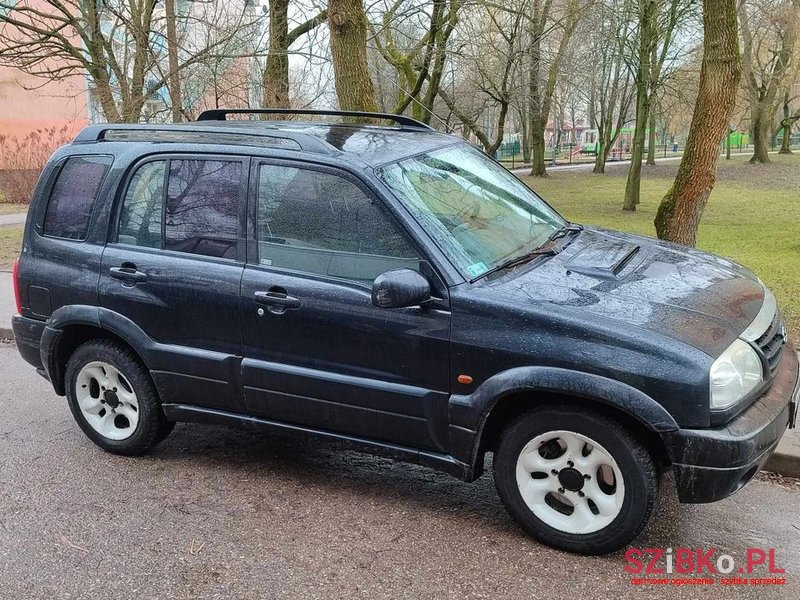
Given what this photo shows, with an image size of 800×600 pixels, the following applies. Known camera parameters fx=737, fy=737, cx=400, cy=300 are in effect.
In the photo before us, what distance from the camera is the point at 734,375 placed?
9.93 feet

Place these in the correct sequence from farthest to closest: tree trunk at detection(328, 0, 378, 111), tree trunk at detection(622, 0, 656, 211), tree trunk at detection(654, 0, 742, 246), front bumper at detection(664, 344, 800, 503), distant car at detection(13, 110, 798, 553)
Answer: tree trunk at detection(622, 0, 656, 211), tree trunk at detection(328, 0, 378, 111), tree trunk at detection(654, 0, 742, 246), distant car at detection(13, 110, 798, 553), front bumper at detection(664, 344, 800, 503)

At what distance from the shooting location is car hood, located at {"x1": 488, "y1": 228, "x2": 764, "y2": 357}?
3117mm

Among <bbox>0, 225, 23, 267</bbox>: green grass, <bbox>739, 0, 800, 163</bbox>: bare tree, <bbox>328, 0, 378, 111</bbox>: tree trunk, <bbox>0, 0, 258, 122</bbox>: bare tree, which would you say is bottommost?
<bbox>0, 225, 23, 267</bbox>: green grass

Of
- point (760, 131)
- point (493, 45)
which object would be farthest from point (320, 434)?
point (760, 131)

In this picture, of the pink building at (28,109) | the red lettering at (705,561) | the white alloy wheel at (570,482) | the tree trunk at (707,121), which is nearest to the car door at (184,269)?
the white alloy wheel at (570,482)

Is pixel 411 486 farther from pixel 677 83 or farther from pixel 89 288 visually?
pixel 677 83

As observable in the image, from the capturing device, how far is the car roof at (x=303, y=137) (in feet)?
12.5

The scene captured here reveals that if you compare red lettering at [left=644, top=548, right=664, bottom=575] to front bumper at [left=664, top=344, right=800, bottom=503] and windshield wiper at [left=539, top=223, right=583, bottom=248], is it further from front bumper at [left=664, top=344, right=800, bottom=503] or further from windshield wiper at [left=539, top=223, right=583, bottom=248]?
windshield wiper at [left=539, top=223, right=583, bottom=248]

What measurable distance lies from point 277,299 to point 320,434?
0.74 meters

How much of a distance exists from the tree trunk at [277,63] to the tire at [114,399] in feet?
30.2

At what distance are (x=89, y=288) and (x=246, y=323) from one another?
3.67ft

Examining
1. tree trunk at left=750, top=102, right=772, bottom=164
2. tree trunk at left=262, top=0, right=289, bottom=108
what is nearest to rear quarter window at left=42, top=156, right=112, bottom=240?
tree trunk at left=262, top=0, right=289, bottom=108

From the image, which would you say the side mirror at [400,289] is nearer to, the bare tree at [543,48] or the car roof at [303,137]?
the car roof at [303,137]

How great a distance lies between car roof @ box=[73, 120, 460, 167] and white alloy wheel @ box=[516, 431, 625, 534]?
161 centimetres
